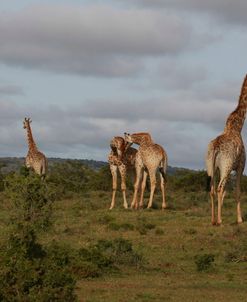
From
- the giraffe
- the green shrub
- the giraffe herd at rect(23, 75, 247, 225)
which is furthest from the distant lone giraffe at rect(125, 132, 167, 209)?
the green shrub

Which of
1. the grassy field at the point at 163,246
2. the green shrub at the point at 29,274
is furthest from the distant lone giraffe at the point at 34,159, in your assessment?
the green shrub at the point at 29,274

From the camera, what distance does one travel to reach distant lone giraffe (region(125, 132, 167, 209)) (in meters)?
23.7

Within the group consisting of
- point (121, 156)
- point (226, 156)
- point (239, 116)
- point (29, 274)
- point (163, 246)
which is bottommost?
point (29, 274)

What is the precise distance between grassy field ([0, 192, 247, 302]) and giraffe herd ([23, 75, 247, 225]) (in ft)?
2.52

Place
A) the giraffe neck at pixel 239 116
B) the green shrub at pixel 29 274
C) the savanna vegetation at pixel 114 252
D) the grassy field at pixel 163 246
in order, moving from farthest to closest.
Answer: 1. the giraffe neck at pixel 239 116
2. the grassy field at pixel 163 246
3. the savanna vegetation at pixel 114 252
4. the green shrub at pixel 29 274

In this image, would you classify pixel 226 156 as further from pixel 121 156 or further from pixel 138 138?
pixel 121 156

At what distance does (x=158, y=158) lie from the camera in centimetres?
2372

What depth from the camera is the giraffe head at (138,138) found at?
24266mm

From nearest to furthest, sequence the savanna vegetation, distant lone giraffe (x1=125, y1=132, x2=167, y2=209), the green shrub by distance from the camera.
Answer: the green shrub, the savanna vegetation, distant lone giraffe (x1=125, y1=132, x2=167, y2=209)

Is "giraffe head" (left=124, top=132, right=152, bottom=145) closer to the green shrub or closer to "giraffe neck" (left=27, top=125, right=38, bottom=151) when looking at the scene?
"giraffe neck" (left=27, top=125, right=38, bottom=151)

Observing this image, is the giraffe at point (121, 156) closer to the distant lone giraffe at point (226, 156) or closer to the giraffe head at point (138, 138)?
the giraffe head at point (138, 138)

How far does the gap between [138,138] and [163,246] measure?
25.6 ft

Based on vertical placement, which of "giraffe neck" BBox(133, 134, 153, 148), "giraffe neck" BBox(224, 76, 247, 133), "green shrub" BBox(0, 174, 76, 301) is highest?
"giraffe neck" BBox(224, 76, 247, 133)

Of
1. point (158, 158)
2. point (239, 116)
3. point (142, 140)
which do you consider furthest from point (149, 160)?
point (239, 116)
